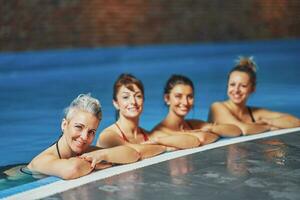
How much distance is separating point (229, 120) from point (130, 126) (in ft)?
3.57

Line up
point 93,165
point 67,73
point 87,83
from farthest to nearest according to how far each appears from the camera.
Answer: point 67,73 → point 87,83 → point 93,165

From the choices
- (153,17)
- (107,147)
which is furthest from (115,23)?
(107,147)

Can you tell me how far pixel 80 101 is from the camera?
10.2ft

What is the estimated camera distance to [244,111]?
4.71 m

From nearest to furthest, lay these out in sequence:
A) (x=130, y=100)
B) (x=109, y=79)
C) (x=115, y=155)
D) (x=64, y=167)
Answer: (x=64, y=167)
(x=115, y=155)
(x=130, y=100)
(x=109, y=79)

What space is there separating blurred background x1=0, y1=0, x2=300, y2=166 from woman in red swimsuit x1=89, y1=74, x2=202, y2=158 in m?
0.72

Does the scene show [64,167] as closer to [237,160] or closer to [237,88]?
[237,160]

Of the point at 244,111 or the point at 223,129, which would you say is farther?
the point at 244,111

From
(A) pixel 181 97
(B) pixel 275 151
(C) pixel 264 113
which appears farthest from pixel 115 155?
(C) pixel 264 113

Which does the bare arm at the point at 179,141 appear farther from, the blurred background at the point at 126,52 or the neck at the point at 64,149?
the blurred background at the point at 126,52

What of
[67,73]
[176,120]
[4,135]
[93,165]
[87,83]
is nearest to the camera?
[93,165]

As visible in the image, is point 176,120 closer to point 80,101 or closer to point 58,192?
point 80,101

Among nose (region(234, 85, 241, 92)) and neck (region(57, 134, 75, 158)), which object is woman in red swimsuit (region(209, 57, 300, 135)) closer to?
nose (region(234, 85, 241, 92))

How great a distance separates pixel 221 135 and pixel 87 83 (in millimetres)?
4774
